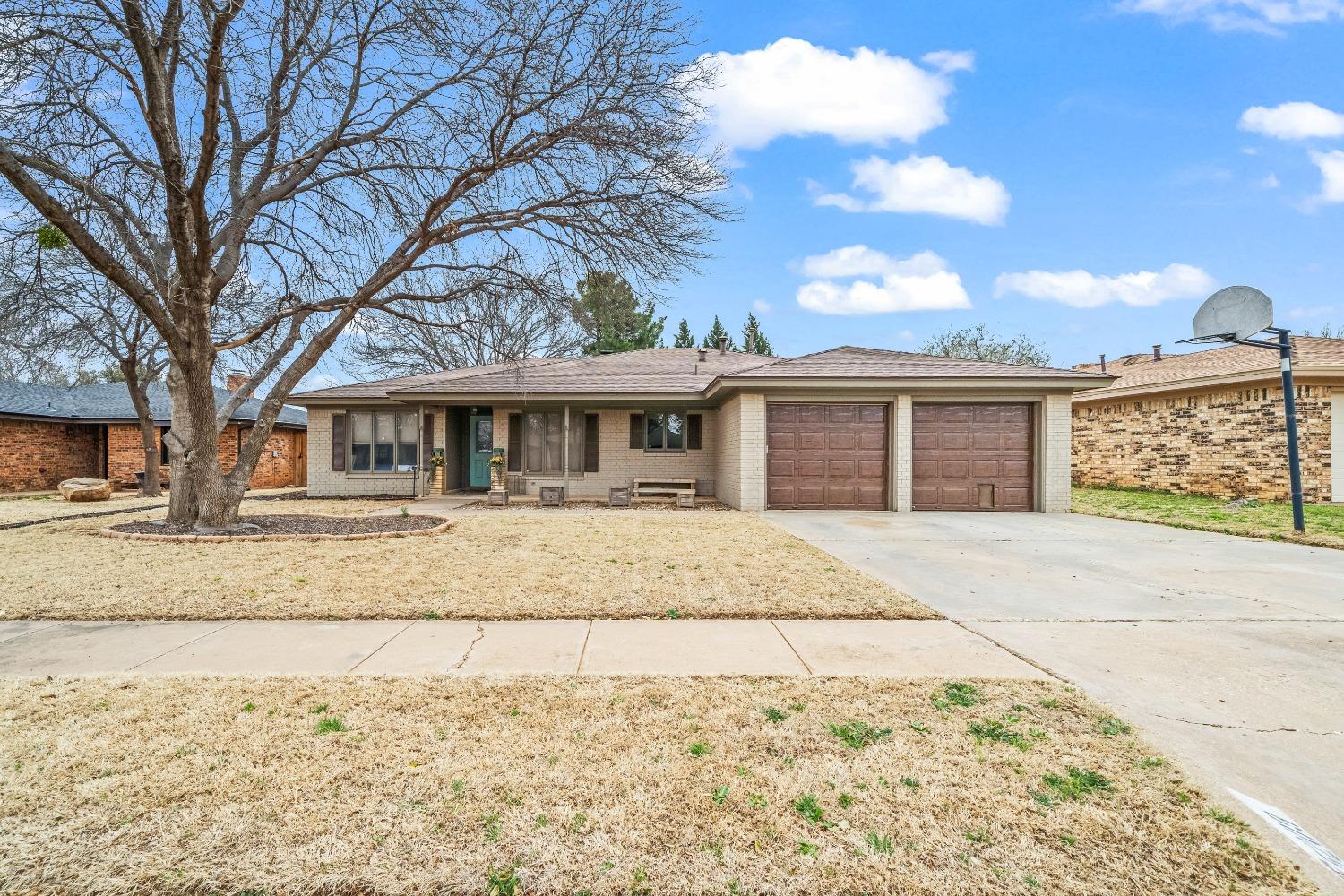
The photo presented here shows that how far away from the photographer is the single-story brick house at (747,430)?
41.5 ft

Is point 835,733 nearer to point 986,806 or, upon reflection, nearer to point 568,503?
point 986,806

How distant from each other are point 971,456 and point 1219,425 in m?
6.78

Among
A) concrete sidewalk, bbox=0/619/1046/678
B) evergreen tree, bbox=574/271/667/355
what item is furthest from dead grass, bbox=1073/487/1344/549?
evergreen tree, bbox=574/271/667/355

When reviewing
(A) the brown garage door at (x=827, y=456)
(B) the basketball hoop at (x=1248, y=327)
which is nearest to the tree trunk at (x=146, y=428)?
(A) the brown garage door at (x=827, y=456)

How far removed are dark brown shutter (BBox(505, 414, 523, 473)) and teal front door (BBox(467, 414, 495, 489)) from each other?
73.0 inches

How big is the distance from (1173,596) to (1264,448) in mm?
11941

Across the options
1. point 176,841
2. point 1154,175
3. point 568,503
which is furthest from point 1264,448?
point 176,841

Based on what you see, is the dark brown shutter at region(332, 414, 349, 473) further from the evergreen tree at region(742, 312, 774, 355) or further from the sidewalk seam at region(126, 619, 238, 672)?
the evergreen tree at region(742, 312, 774, 355)

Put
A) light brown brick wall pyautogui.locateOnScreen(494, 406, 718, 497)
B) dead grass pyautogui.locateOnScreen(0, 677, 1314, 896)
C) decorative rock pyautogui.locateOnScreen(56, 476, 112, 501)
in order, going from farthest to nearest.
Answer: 1. light brown brick wall pyautogui.locateOnScreen(494, 406, 718, 497)
2. decorative rock pyautogui.locateOnScreen(56, 476, 112, 501)
3. dead grass pyautogui.locateOnScreen(0, 677, 1314, 896)

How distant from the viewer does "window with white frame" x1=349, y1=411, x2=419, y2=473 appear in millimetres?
16062

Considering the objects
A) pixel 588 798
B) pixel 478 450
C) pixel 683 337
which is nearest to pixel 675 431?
pixel 478 450

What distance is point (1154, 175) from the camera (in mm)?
15266

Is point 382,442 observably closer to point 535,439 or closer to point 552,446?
point 535,439

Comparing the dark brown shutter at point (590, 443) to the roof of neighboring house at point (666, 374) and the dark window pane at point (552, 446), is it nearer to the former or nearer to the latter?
the dark window pane at point (552, 446)
